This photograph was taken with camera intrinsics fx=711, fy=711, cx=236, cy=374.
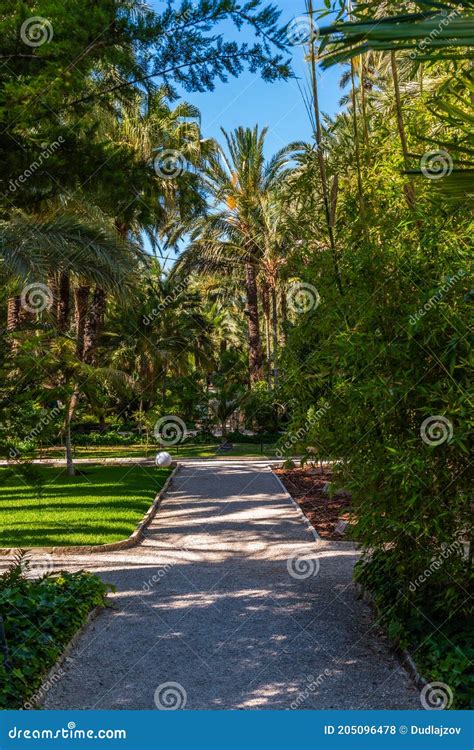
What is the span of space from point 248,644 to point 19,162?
177 inches

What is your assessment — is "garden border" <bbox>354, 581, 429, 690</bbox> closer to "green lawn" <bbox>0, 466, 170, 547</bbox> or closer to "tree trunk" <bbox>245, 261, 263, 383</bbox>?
"green lawn" <bbox>0, 466, 170, 547</bbox>

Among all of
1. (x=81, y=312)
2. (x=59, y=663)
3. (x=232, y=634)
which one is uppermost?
(x=81, y=312)

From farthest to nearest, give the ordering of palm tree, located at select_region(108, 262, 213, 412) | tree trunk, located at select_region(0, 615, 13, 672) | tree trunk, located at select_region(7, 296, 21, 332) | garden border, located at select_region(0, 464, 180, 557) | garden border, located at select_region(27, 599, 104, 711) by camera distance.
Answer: palm tree, located at select_region(108, 262, 213, 412)
tree trunk, located at select_region(7, 296, 21, 332)
garden border, located at select_region(0, 464, 180, 557)
tree trunk, located at select_region(0, 615, 13, 672)
garden border, located at select_region(27, 599, 104, 711)

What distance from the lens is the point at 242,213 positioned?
3098 cm

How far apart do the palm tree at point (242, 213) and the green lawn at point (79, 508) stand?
1357 centimetres

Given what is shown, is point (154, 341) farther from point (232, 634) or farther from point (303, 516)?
point (232, 634)

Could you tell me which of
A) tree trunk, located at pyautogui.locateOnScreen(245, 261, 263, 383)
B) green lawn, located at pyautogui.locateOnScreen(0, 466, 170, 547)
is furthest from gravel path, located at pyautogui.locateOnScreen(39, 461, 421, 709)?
tree trunk, located at pyautogui.locateOnScreen(245, 261, 263, 383)

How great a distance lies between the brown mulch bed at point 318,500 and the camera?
11148 millimetres

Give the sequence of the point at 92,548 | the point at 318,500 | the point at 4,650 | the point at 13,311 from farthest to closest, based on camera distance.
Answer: the point at 13,311 < the point at 318,500 < the point at 92,548 < the point at 4,650

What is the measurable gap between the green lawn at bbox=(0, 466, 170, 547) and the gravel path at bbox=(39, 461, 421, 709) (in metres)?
0.89

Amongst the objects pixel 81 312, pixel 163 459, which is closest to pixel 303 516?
pixel 163 459

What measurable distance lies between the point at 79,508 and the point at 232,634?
7.63 m

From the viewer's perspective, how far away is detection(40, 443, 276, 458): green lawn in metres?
25.3

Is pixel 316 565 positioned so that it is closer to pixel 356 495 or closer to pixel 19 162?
pixel 356 495
